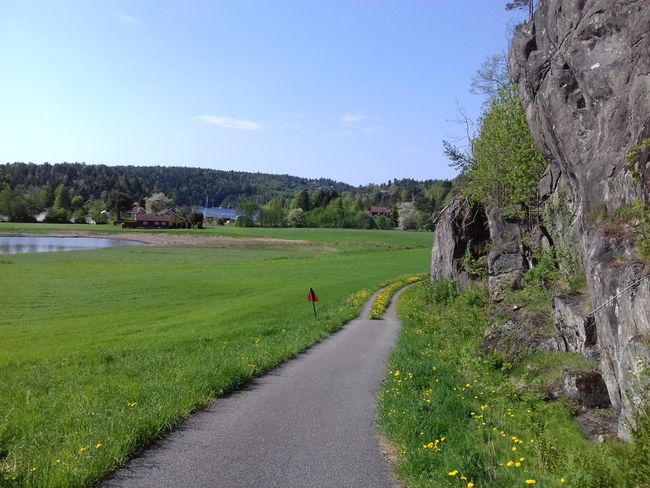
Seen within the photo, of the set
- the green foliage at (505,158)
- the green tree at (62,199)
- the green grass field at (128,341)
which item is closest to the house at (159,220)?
the green tree at (62,199)

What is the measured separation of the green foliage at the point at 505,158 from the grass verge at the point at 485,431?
8663mm

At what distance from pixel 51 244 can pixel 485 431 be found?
9849 cm

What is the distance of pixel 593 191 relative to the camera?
9539 millimetres

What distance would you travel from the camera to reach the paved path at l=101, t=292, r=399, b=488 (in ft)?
21.1

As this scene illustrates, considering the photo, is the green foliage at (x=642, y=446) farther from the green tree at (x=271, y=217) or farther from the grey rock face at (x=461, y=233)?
the green tree at (x=271, y=217)

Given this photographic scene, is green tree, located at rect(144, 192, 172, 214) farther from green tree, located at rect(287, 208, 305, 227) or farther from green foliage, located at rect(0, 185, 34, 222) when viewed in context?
green tree, located at rect(287, 208, 305, 227)

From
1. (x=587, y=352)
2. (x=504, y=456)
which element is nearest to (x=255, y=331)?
(x=587, y=352)

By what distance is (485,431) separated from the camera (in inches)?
293

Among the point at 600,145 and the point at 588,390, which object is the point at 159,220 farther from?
the point at 588,390

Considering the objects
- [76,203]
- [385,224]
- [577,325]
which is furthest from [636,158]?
Answer: [76,203]

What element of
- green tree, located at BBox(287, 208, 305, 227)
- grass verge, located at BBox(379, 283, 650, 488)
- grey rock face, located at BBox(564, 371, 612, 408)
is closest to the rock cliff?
grey rock face, located at BBox(564, 371, 612, 408)

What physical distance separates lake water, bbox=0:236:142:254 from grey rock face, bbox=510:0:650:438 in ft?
253

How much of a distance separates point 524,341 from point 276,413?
594cm

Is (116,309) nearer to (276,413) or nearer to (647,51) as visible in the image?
(276,413)
